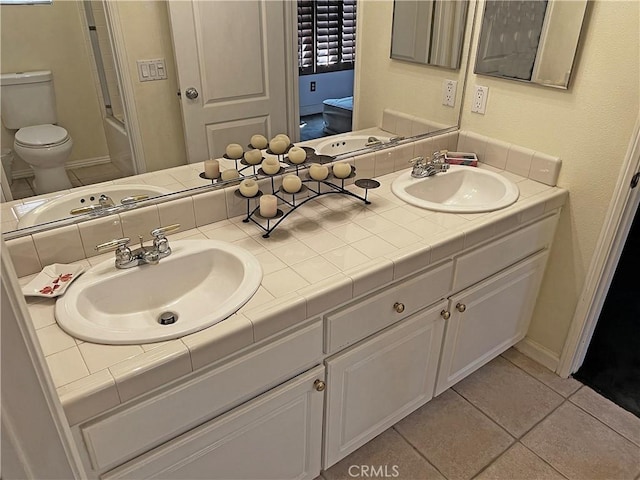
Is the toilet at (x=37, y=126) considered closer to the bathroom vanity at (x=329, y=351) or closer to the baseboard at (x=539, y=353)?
the bathroom vanity at (x=329, y=351)

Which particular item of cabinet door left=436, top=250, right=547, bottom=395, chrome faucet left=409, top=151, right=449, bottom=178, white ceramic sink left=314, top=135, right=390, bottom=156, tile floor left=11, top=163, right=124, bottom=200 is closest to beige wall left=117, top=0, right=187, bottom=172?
tile floor left=11, top=163, right=124, bottom=200

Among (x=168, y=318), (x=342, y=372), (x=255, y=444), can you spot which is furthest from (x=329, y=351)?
(x=168, y=318)

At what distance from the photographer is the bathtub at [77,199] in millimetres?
1313

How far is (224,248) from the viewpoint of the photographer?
141cm

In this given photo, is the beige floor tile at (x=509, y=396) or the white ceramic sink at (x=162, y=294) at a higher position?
the white ceramic sink at (x=162, y=294)

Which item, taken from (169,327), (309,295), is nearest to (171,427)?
(169,327)

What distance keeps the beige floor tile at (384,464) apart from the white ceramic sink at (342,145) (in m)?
1.13

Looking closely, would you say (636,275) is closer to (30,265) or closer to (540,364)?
(540,364)

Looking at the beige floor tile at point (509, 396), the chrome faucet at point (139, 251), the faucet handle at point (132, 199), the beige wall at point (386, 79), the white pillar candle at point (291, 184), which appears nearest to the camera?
the chrome faucet at point (139, 251)

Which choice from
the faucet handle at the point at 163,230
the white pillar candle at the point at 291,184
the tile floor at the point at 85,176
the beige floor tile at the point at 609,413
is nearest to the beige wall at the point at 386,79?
the white pillar candle at the point at 291,184

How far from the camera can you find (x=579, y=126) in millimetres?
1806

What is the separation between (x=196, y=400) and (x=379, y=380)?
0.69m

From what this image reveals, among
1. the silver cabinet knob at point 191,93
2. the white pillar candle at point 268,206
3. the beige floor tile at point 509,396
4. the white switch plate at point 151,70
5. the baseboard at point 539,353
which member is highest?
the white switch plate at point 151,70

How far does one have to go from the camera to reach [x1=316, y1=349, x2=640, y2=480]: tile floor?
1769mm
